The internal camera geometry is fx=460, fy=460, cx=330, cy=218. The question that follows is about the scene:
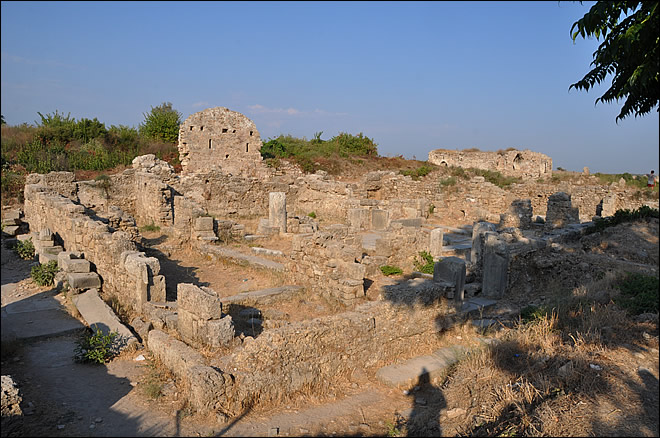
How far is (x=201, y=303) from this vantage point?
6.26 metres

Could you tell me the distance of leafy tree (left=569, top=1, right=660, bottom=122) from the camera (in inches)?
179

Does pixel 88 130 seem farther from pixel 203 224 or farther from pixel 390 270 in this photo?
pixel 390 270

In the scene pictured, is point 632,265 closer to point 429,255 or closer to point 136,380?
point 429,255

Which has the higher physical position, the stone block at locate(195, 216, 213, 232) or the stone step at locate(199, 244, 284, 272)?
the stone block at locate(195, 216, 213, 232)

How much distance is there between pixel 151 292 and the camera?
26.0ft

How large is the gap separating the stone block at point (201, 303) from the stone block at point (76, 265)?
12.2 feet

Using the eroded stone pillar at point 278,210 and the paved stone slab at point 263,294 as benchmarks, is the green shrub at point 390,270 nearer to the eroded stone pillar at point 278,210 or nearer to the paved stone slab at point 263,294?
the paved stone slab at point 263,294

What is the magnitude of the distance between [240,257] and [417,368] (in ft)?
22.5

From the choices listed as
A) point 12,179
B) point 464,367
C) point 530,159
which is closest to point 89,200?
point 12,179

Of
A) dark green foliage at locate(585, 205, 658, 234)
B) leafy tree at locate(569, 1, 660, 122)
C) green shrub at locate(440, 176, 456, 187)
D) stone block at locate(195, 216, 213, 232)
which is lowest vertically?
stone block at locate(195, 216, 213, 232)

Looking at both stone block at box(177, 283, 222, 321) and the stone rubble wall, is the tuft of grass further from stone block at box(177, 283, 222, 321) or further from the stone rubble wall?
stone block at box(177, 283, 222, 321)

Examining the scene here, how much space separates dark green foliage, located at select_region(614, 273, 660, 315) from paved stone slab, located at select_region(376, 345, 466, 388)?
2.42 metres

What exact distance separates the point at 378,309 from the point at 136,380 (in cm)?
341

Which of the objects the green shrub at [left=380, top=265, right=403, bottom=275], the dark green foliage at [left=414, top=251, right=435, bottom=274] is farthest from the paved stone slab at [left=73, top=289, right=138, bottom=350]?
the dark green foliage at [left=414, top=251, right=435, bottom=274]
